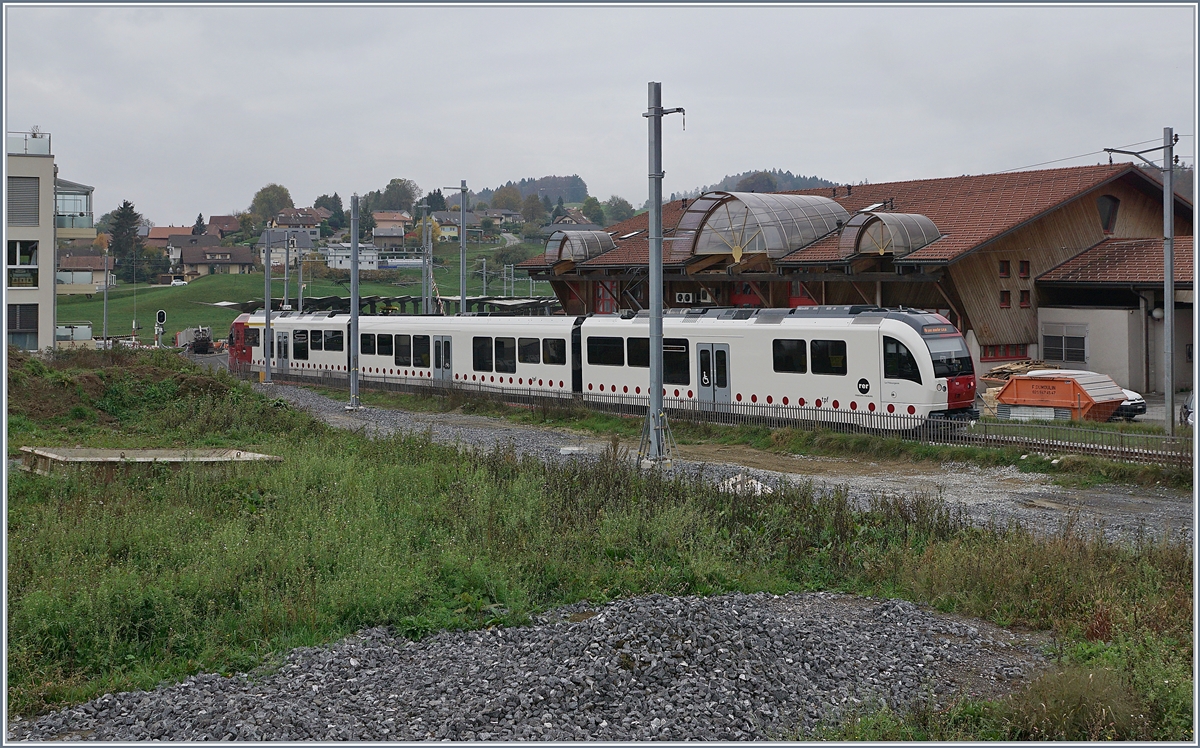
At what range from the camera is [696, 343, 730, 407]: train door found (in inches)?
1021

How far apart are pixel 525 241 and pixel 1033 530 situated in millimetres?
125486

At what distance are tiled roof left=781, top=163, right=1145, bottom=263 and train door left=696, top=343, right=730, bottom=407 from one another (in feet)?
32.1

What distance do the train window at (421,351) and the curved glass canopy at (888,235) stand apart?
1369cm

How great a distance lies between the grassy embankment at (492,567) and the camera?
816 cm

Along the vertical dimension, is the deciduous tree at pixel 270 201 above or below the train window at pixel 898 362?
above

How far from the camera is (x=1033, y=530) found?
13.9 metres

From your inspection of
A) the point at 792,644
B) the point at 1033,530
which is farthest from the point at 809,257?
the point at 792,644

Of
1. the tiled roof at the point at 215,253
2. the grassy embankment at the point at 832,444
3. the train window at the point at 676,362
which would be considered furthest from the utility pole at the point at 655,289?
the tiled roof at the point at 215,253

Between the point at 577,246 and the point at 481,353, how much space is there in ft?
49.4

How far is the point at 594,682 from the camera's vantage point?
805 cm

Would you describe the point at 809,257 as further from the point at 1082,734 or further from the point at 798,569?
the point at 1082,734

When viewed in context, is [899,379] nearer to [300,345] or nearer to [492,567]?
[492,567]

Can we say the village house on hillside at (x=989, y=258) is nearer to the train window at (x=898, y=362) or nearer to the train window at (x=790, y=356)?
the train window at (x=790, y=356)

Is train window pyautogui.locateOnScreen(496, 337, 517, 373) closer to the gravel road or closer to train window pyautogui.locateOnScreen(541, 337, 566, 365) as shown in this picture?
train window pyautogui.locateOnScreen(541, 337, 566, 365)
